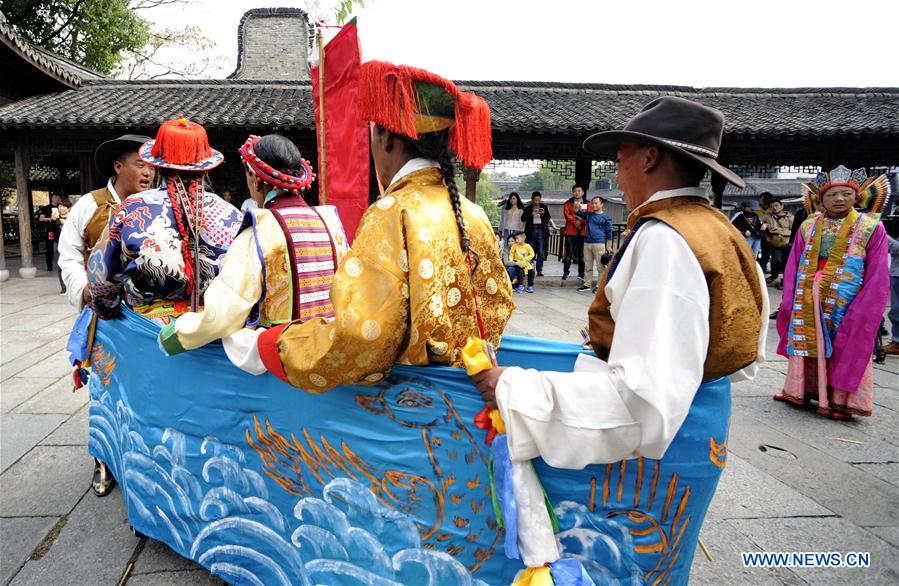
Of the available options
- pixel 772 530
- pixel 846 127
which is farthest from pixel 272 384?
pixel 846 127

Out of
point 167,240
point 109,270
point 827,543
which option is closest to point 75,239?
point 109,270

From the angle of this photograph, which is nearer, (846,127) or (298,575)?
(298,575)

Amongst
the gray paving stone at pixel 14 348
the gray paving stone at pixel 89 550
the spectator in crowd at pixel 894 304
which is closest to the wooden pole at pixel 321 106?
the gray paving stone at pixel 89 550

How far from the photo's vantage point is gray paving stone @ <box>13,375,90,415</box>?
12.9 ft

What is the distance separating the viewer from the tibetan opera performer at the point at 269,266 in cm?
180

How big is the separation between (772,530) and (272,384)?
2.35m

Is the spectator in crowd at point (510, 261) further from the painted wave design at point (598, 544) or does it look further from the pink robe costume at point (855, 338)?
the painted wave design at point (598, 544)

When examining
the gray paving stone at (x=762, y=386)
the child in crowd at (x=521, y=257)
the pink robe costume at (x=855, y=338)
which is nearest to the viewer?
the pink robe costume at (x=855, y=338)

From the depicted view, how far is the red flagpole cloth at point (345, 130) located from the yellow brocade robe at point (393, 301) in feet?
7.54

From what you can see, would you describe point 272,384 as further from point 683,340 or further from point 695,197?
point 695,197

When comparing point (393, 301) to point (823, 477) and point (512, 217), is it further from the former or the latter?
point (512, 217)

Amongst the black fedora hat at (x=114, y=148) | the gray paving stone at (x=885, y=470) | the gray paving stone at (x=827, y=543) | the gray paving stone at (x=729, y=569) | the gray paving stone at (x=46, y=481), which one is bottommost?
the gray paving stone at (x=885, y=470)

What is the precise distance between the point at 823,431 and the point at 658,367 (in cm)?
350

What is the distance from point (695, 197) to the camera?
140 cm
